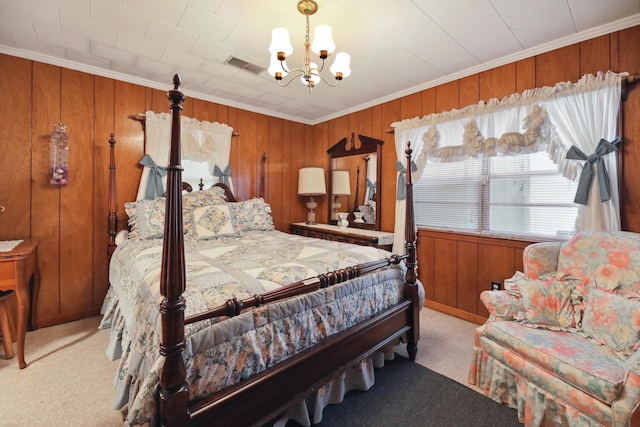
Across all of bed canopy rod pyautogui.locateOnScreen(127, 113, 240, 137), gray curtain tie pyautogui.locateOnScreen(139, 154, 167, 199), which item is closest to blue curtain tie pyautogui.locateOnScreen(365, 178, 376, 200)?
gray curtain tie pyautogui.locateOnScreen(139, 154, 167, 199)

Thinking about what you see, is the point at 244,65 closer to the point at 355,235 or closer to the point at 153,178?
the point at 153,178

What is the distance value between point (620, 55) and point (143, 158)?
430cm

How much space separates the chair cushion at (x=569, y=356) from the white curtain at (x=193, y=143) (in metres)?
3.27

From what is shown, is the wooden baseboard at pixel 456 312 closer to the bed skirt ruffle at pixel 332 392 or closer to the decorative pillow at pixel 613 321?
the decorative pillow at pixel 613 321

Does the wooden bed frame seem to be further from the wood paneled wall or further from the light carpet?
the wood paneled wall

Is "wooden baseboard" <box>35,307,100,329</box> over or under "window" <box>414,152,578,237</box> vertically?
under

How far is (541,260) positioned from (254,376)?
203cm

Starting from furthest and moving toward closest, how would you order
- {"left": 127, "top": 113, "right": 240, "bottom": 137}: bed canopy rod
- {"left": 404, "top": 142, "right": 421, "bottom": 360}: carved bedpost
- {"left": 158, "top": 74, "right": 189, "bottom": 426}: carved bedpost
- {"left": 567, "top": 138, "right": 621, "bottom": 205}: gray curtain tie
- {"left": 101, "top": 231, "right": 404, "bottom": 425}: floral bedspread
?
1. {"left": 127, "top": 113, "right": 240, "bottom": 137}: bed canopy rod
2. {"left": 404, "top": 142, "right": 421, "bottom": 360}: carved bedpost
3. {"left": 567, "top": 138, "right": 621, "bottom": 205}: gray curtain tie
4. {"left": 101, "top": 231, "right": 404, "bottom": 425}: floral bedspread
5. {"left": 158, "top": 74, "right": 189, "bottom": 426}: carved bedpost

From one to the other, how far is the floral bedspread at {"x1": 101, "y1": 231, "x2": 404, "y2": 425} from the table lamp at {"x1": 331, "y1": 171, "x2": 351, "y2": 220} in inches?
75.4

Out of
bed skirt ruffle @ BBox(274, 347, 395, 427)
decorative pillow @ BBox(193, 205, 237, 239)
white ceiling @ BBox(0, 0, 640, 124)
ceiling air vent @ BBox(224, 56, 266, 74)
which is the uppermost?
ceiling air vent @ BBox(224, 56, 266, 74)

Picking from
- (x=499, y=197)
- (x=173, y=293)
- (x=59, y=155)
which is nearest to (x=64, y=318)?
(x=59, y=155)

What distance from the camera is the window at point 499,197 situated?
8.00ft

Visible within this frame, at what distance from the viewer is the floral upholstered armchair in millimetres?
1310

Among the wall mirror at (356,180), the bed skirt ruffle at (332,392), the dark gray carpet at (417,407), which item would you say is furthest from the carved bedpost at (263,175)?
the dark gray carpet at (417,407)
